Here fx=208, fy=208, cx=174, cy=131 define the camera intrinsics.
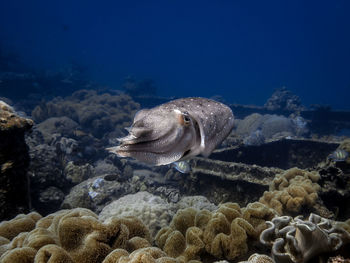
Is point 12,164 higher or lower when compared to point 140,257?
higher

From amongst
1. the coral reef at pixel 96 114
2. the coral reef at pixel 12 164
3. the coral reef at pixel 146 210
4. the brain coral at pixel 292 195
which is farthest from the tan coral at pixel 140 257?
the coral reef at pixel 96 114

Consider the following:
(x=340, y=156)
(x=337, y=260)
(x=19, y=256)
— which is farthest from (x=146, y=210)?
(x=340, y=156)

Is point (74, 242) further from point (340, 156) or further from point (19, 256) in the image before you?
point (340, 156)

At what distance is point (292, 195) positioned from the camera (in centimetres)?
466

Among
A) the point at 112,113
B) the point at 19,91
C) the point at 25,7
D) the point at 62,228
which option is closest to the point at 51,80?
the point at 19,91

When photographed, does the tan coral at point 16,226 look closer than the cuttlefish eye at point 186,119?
No

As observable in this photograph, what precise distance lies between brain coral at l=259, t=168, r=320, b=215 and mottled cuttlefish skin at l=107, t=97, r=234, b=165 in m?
3.94

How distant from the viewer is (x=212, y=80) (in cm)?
16925

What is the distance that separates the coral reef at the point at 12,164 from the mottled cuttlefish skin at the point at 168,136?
12.0ft

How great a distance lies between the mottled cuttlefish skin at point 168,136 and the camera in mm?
1292

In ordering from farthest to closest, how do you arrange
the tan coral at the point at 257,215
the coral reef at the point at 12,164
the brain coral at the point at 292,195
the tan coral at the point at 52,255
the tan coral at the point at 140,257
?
1. the brain coral at the point at 292,195
2. the coral reef at the point at 12,164
3. the tan coral at the point at 257,215
4. the tan coral at the point at 52,255
5. the tan coral at the point at 140,257

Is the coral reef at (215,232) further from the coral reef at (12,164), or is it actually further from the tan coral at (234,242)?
the coral reef at (12,164)

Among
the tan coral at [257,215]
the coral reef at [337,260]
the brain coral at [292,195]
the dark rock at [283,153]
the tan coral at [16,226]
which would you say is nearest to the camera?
the coral reef at [337,260]

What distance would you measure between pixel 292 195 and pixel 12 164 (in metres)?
5.78
